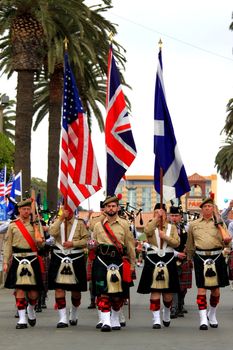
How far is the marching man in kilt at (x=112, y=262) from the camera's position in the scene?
1263 centimetres

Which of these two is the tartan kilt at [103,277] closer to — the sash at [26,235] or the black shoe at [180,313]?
the sash at [26,235]

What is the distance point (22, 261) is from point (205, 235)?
246 centimetres

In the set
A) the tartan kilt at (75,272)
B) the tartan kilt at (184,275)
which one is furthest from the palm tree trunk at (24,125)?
the tartan kilt at (75,272)

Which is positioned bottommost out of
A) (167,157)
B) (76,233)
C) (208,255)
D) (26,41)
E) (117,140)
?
(208,255)

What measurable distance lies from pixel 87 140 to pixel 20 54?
474 inches

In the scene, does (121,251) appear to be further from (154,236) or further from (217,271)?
(217,271)

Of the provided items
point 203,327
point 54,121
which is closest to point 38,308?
point 203,327

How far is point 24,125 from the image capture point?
25.4 metres

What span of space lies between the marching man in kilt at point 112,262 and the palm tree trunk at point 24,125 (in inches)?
503

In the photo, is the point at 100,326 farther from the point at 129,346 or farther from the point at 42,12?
the point at 42,12

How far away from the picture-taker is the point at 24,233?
42.6 ft

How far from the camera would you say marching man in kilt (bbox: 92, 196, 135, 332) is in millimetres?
12633

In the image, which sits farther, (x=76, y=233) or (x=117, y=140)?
(x=117, y=140)

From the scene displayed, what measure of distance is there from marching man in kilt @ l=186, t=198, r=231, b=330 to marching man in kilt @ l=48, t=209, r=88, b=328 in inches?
59.5
